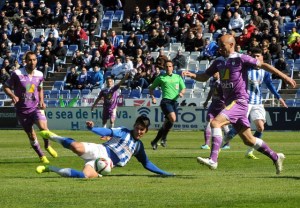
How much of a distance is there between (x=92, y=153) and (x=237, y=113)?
2605mm

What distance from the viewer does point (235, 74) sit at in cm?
1638

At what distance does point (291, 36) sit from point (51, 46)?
1418 cm

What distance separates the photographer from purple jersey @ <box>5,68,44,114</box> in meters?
20.5

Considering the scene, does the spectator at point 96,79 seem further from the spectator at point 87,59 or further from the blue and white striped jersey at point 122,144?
the blue and white striped jersey at point 122,144

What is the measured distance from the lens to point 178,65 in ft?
143

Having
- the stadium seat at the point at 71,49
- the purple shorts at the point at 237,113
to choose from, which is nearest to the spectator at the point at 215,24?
the stadium seat at the point at 71,49

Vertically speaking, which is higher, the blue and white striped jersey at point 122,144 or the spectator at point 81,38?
the blue and white striped jersey at point 122,144

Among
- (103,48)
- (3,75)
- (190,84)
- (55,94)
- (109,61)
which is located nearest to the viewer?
(190,84)

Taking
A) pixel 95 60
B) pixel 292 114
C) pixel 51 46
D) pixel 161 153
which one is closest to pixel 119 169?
pixel 161 153

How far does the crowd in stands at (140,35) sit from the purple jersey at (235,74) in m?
22.7

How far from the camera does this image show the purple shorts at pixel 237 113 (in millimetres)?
16266

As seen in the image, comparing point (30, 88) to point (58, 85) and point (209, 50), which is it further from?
point (58, 85)

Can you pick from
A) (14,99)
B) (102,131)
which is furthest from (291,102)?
(102,131)

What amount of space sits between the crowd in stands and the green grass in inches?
798
